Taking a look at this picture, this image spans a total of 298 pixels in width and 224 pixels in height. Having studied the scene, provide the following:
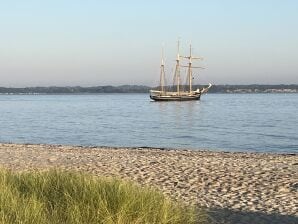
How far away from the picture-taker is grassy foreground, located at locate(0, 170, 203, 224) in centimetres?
630

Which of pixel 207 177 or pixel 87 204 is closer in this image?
pixel 87 204

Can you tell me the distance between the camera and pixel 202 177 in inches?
481

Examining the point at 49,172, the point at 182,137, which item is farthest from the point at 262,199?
the point at 182,137

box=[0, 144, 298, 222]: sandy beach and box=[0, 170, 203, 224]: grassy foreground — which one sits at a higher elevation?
box=[0, 170, 203, 224]: grassy foreground

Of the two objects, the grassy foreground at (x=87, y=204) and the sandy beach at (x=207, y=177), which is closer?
the grassy foreground at (x=87, y=204)

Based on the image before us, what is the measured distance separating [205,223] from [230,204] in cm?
176

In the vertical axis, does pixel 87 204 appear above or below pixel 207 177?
above

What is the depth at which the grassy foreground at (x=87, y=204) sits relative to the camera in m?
6.30

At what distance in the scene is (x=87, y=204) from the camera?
680 centimetres

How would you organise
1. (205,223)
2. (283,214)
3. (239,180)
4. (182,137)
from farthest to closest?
1. (182,137)
2. (239,180)
3. (283,214)
4. (205,223)

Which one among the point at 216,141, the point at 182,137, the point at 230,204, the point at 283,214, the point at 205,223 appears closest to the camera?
the point at 205,223

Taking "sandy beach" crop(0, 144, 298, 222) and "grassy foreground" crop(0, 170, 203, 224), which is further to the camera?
"sandy beach" crop(0, 144, 298, 222)

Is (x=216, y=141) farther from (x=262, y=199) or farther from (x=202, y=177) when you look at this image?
(x=262, y=199)

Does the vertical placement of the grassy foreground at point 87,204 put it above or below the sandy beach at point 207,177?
above
